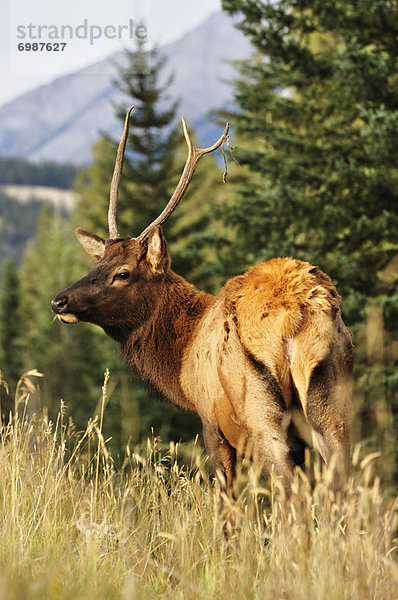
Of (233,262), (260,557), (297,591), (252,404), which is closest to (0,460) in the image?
(252,404)

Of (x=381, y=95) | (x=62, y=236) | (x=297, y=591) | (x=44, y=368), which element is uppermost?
(x=381, y=95)

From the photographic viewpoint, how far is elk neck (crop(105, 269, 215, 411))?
5195 millimetres

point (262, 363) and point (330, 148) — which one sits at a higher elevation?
point (330, 148)

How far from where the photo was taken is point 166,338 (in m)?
5.30

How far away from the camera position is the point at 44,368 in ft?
120

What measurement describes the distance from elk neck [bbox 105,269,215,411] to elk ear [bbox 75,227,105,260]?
61 cm

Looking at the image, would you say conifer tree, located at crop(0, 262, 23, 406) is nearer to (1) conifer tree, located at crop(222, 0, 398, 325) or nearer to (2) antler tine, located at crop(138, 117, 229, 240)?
(1) conifer tree, located at crop(222, 0, 398, 325)

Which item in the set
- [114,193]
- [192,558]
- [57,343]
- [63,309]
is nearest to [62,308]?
[63,309]

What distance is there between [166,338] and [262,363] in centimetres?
154

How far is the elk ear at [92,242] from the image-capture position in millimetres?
5637

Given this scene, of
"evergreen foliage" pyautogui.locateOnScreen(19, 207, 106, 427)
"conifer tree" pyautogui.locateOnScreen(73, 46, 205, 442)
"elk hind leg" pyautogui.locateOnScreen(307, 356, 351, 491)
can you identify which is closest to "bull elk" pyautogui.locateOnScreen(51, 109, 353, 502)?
"elk hind leg" pyautogui.locateOnScreen(307, 356, 351, 491)

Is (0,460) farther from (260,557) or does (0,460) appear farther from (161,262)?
(161,262)

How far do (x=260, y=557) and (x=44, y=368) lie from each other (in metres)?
34.6

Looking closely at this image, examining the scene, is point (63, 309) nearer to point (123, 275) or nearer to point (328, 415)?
point (123, 275)
